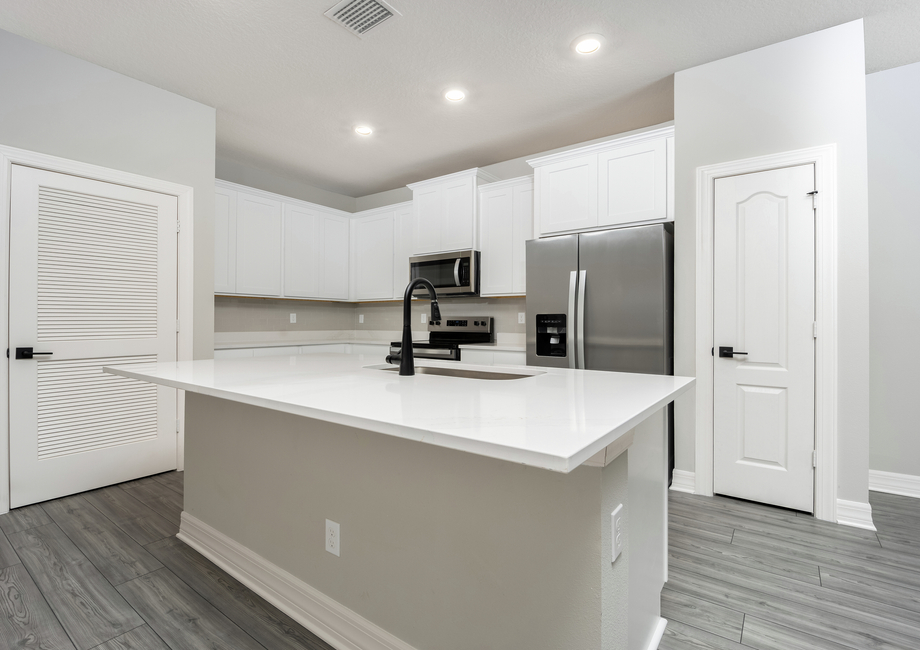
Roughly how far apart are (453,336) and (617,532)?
368 centimetres

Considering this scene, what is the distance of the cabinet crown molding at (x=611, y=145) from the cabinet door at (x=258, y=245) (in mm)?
2662

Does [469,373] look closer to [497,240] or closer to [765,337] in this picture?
[765,337]

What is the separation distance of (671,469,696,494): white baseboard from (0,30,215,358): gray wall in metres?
3.39

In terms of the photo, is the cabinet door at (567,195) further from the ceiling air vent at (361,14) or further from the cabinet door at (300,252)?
the cabinet door at (300,252)

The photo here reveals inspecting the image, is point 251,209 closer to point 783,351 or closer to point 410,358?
point 410,358

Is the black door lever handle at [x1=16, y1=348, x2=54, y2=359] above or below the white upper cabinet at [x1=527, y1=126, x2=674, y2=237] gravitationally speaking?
below

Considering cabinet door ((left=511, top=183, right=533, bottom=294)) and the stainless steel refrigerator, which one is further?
cabinet door ((left=511, top=183, right=533, bottom=294))

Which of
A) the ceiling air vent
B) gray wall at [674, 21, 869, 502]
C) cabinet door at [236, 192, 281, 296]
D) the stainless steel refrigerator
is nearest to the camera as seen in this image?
the ceiling air vent

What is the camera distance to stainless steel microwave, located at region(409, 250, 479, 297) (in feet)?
13.8

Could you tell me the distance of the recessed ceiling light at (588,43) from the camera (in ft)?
8.34

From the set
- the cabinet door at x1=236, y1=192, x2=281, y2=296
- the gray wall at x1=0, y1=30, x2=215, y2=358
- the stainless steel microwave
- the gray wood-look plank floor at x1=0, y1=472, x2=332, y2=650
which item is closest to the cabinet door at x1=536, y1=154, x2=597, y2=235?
the stainless steel microwave

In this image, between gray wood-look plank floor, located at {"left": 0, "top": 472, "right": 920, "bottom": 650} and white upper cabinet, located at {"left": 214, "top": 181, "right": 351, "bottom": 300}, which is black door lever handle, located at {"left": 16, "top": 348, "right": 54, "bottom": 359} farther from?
white upper cabinet, located at {"left": 214, "top": 181, "right": 351, "bottom": 300}

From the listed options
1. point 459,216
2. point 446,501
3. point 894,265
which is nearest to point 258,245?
point 459,216

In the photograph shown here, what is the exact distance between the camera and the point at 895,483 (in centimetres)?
287
